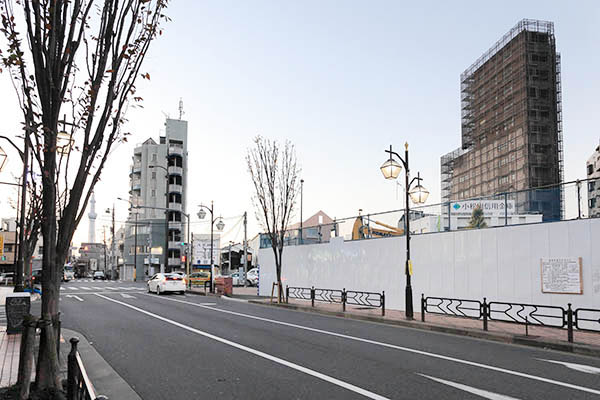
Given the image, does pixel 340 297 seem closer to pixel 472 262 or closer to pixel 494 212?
pixel 472 262

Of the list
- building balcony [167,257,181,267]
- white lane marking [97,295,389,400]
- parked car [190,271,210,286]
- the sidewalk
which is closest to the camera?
white lane marking [97,295,389,400]

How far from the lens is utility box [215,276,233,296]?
1291 inches

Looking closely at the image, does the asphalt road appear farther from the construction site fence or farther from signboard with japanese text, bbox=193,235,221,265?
signboard with japanese text, bbox=193,235,221,265

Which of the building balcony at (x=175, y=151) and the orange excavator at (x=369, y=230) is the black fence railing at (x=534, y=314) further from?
the building balcony at (x=175, y=151)

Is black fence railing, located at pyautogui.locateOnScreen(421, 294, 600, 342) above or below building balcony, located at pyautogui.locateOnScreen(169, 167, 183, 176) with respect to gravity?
below

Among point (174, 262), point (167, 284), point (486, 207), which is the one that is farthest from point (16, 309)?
point (174, 262)

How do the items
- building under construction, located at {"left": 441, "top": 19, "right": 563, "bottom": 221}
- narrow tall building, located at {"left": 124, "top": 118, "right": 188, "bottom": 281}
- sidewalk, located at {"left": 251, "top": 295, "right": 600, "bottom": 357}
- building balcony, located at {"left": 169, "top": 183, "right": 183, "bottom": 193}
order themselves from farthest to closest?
narrow tall building, located at {"left": 124, "top": 118, "right": 188, "bottom": 281} < building balcony, located at {"left": 169, "top": 183, "right": 183, "bottom": 193} < building under construction, located at {"left": 441, "top": 19, "right": 563, "bottom": 221} < sidewalk, located at {"left": 251, "top": 295, "right": 600, "bottom": 357}

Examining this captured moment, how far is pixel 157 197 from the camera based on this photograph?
268ft

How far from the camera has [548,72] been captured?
74688mm

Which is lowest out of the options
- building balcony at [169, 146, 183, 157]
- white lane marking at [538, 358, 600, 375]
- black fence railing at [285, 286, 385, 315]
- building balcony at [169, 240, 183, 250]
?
black fence railing at [285, 286, 385, 315]

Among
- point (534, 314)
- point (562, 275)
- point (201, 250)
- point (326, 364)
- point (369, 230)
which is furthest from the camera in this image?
point (201, 250)

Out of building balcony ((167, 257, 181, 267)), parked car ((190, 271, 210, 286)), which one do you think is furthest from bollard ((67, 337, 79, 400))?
building balcony ((167, 257, 181, 267))

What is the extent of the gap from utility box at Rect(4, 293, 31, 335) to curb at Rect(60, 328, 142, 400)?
92.4 inches

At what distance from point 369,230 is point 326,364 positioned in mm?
16349
